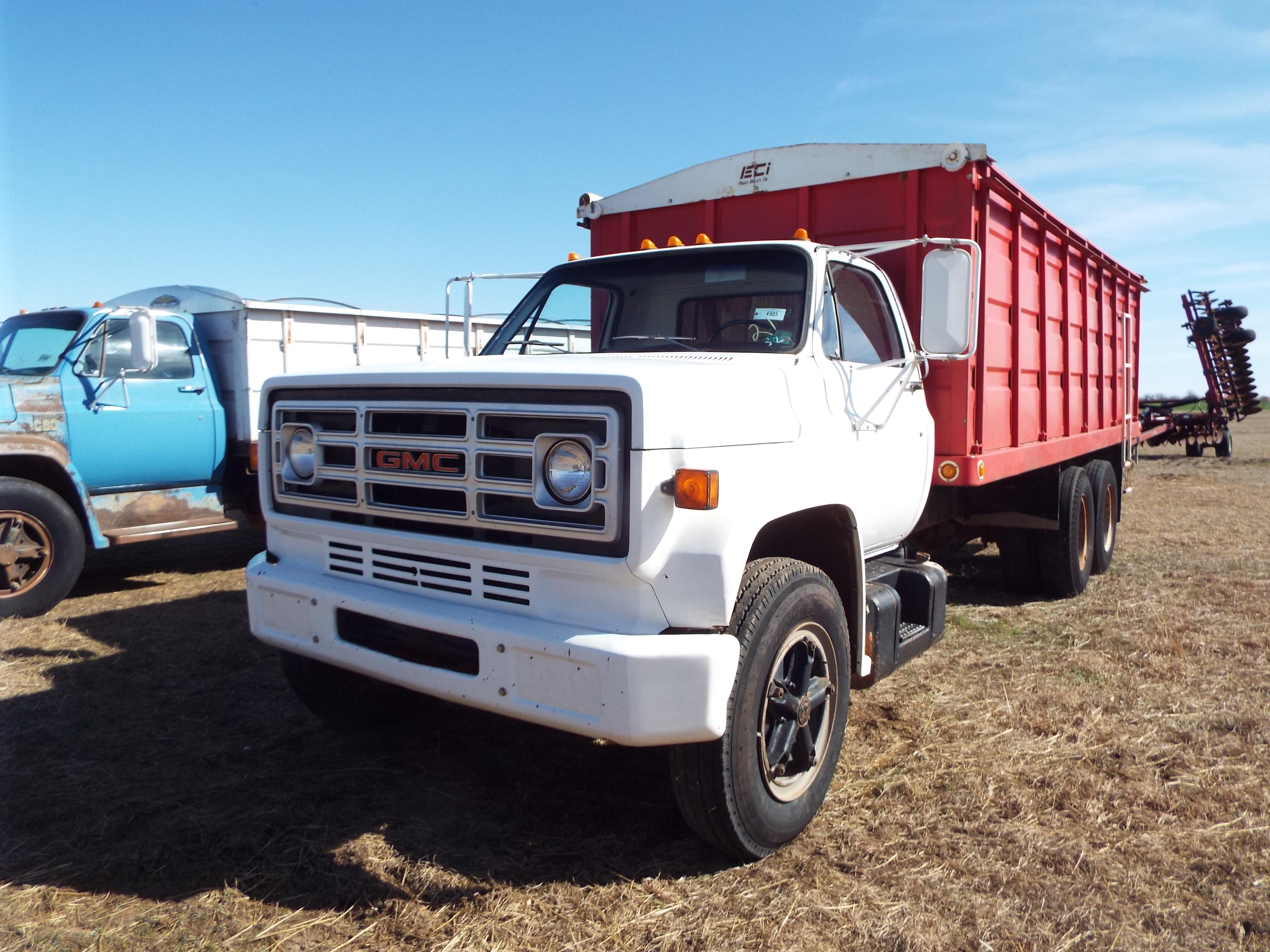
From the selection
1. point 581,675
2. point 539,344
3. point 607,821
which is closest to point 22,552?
point 539,344

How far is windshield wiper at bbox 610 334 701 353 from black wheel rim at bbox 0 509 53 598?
4681mm

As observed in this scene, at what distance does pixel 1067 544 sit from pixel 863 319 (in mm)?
3555

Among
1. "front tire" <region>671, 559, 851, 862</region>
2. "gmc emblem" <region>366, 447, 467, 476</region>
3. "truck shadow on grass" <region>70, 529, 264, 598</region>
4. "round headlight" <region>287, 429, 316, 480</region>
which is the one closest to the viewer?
"front tire" <region>671, 559, 851, 862</region>

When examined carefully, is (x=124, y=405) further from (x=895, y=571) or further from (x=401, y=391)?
(x=895, y=571)

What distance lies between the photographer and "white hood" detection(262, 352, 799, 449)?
2723 millimetres

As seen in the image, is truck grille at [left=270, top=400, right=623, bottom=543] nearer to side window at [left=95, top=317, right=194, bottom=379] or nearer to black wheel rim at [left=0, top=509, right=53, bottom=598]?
black wheel rim at [left=0, top=509, right=53, bottom=598]

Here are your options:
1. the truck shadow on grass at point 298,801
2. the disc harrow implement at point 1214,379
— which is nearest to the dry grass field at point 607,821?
the truck shadow on grass at point 298,801

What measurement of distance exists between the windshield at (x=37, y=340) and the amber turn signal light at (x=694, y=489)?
6177 millimetres

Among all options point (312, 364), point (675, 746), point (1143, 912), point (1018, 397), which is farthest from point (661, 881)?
point (312, 364)

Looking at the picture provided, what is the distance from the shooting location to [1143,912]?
114 inches

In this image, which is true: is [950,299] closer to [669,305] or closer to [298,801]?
[669,305]

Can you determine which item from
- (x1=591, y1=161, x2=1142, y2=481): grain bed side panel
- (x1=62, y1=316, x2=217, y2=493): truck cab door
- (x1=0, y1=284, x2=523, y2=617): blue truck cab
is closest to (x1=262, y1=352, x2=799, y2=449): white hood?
(x1=591, y1=161, x2=1142, y2=481): grain bed side panel

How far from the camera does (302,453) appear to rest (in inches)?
141

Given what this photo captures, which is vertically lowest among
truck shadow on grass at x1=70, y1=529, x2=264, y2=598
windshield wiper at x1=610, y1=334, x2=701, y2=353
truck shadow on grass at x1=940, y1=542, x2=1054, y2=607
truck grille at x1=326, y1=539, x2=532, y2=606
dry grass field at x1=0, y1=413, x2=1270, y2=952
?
dry grass field at x1=0, y1=413, x2=1270, y2=952
